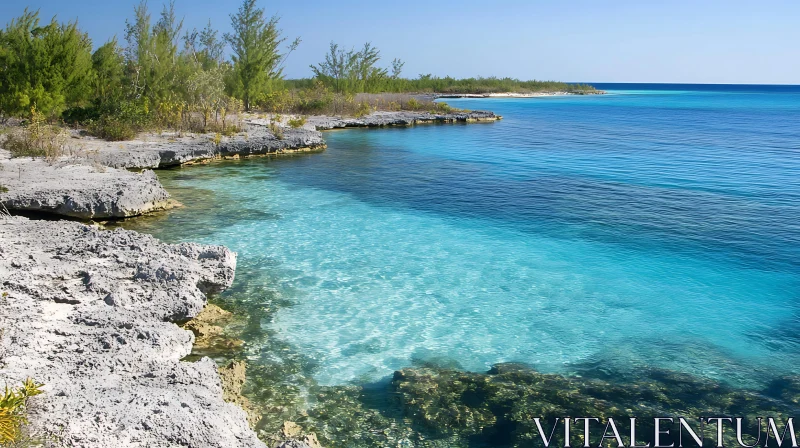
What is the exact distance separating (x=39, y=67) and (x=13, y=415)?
21.2 metres

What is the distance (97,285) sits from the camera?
6.97 m

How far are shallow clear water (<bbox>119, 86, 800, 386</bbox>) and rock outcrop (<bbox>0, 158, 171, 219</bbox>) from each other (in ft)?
1.92

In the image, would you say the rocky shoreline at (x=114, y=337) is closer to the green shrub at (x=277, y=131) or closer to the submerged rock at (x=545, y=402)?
the submerged rock at (x=545, y=402)

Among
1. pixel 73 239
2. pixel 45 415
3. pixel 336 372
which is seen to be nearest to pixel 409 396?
pixel 336 372

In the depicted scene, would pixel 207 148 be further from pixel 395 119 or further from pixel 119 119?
pixel 395 119

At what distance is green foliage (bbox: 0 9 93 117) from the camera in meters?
20.6

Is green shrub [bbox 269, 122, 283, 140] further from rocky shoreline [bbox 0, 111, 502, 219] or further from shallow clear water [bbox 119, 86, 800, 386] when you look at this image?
shallow clear water [bbox 119, 86, 800, 386]

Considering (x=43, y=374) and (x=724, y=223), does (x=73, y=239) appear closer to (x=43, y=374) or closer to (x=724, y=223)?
(x=43, y=374)

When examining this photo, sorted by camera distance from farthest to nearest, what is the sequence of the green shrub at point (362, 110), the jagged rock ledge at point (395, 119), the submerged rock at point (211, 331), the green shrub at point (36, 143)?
the green shrub at point (362, 110) < the jagged rock ledge at point (395, 119) < the green shrub at point (36, 143) < the submerged rock at point (211, 331)

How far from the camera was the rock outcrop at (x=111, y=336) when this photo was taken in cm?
443

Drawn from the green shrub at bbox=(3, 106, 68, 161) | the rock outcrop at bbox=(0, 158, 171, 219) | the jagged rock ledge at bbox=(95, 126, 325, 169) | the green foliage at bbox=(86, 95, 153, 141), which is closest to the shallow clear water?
the rock outcrop at bbox=(0, 158, 171, 219)

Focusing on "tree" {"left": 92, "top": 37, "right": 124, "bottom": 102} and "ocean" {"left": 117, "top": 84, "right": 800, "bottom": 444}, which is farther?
"tree" {"left": 92, "top": 37, "right": 124, "bottom": 102}

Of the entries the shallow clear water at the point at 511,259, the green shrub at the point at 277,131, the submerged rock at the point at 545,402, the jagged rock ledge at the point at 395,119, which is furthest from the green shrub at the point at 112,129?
the submerged rock at the point at 545,402

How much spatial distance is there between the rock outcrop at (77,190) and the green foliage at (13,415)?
859cm
